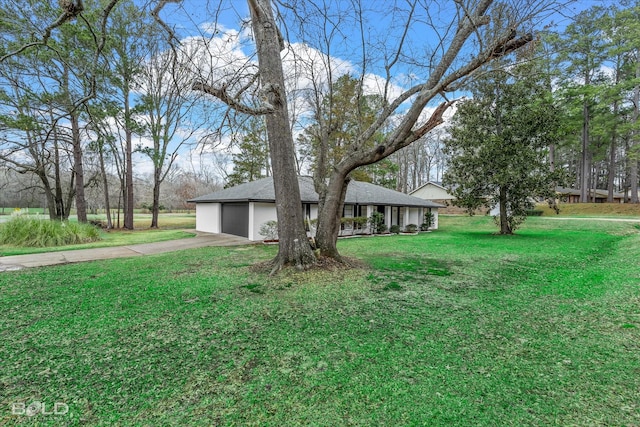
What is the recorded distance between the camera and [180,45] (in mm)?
4996

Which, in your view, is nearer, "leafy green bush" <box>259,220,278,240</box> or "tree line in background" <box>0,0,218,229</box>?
"tree line in background" <box>0,0,218,229</box>

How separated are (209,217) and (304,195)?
618cm

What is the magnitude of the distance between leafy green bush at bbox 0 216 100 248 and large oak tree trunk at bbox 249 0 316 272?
9944mm

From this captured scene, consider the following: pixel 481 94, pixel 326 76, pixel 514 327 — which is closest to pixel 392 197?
pixel 481 94

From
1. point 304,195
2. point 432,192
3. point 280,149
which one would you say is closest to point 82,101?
point 280,149

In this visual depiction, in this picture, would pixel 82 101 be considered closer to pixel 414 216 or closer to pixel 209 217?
pixel 209 217

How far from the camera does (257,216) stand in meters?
13.2

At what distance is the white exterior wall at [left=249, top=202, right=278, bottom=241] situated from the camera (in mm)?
13062

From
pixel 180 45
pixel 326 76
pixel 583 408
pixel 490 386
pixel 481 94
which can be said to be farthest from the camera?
pixel 481 94

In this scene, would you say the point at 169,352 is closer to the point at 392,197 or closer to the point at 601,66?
the point at 392,197

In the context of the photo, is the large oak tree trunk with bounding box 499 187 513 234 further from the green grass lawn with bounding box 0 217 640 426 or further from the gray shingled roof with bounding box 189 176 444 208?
the green grass lawn with bounding box 0 217 640 426

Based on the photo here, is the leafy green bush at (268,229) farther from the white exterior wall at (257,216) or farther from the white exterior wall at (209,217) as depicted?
the white exterior wall at (209,217)

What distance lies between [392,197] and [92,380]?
1815cm

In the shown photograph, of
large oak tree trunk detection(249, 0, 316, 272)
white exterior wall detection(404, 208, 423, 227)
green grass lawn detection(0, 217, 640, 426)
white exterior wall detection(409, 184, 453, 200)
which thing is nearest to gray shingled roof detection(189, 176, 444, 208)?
white exterior wall detection(404, 208, 423, 227)
